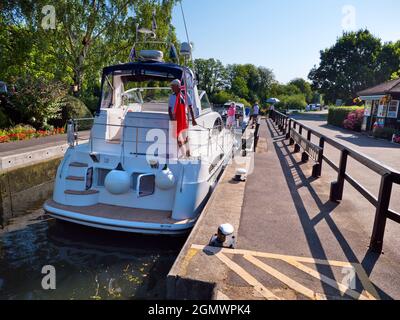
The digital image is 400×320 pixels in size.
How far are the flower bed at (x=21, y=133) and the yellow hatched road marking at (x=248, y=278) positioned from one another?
11038 millimetres

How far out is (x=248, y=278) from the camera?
3213mm

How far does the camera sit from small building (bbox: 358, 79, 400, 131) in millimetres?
18703

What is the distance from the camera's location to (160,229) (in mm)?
5004

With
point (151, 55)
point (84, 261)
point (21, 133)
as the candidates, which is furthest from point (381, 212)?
point (21, 133)

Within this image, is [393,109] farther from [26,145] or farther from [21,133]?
[21,133]

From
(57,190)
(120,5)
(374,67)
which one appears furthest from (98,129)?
(374,67)

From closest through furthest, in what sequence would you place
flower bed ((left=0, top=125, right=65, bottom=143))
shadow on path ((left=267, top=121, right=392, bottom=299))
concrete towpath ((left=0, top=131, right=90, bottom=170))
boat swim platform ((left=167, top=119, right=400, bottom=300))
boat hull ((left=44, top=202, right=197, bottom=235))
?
boat swim platform ((left=167, top=119, right=400, bottom=300)) < shadow on path ((left=267, top=121, right=392, bottom=299)) < boat hull ((left=44, top=202, right=197, bottom=235)) < concrete towpath ((left=0, top=131, right=90, bottom=170)) < flower bed ((left=0, top=125, right=65, bottom=143))

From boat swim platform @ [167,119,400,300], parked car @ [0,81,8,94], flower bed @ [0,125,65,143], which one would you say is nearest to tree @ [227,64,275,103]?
parked car @ [0,81,8,94]

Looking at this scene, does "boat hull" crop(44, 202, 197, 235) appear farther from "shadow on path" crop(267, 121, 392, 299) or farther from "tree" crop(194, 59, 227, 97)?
"tree" crop(194, 59, 227, 97)

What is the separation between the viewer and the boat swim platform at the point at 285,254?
3086 millimetres

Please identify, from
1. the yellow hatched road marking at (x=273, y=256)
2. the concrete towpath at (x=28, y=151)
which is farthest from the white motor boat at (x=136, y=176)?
the concrete towpath at (x=28, y=151)

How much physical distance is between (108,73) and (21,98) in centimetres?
907

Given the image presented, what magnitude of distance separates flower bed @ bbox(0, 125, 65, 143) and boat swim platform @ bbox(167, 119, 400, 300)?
9.60m

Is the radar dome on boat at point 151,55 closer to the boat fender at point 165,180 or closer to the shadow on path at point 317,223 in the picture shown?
the boat fender at point 165,180
